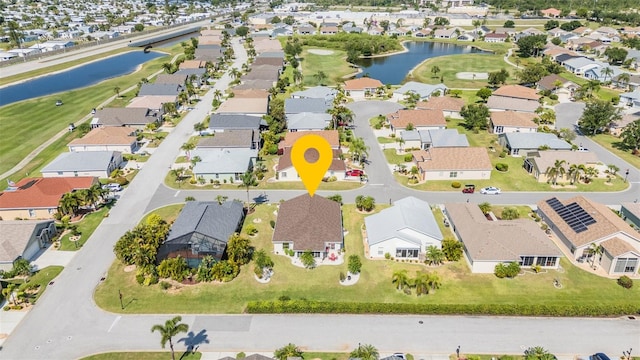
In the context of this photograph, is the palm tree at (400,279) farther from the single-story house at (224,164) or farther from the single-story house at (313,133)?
the single-story house at (313,133)

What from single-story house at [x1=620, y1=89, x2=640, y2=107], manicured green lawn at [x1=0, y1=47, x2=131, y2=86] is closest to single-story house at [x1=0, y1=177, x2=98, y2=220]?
manicured green lawn at [x1=0, y1=47, x2=131, y2=86]

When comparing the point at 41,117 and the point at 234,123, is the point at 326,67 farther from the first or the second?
the point at 41,117

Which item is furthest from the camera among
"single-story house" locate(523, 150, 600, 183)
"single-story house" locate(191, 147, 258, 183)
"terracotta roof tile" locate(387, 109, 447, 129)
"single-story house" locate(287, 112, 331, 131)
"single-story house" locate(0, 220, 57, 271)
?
"single-story house" locate(287, 112, 331, 131)

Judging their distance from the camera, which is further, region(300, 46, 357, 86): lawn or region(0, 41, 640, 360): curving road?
region(300, 46, 357, 86): lawn

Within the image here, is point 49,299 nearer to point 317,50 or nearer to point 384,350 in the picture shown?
point 384,350

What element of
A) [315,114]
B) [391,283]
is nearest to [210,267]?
[391,283]

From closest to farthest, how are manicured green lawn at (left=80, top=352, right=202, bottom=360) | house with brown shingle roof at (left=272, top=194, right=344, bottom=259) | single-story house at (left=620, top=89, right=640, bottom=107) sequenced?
manicured green lawn at (left=80, top=352, right=202, bottom=360) < house with brown shingle roof at (left=272, top=194, right=344, bottom=259) < single-story house at (left=620, top=89, right=640, bottom=107)

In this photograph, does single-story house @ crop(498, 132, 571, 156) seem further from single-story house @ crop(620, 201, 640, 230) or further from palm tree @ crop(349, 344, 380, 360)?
palm tree @ crop(349, 344, 380, 360)

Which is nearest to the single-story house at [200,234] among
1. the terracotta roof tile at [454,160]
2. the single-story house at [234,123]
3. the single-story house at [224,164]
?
the single-story house at [224,164]
